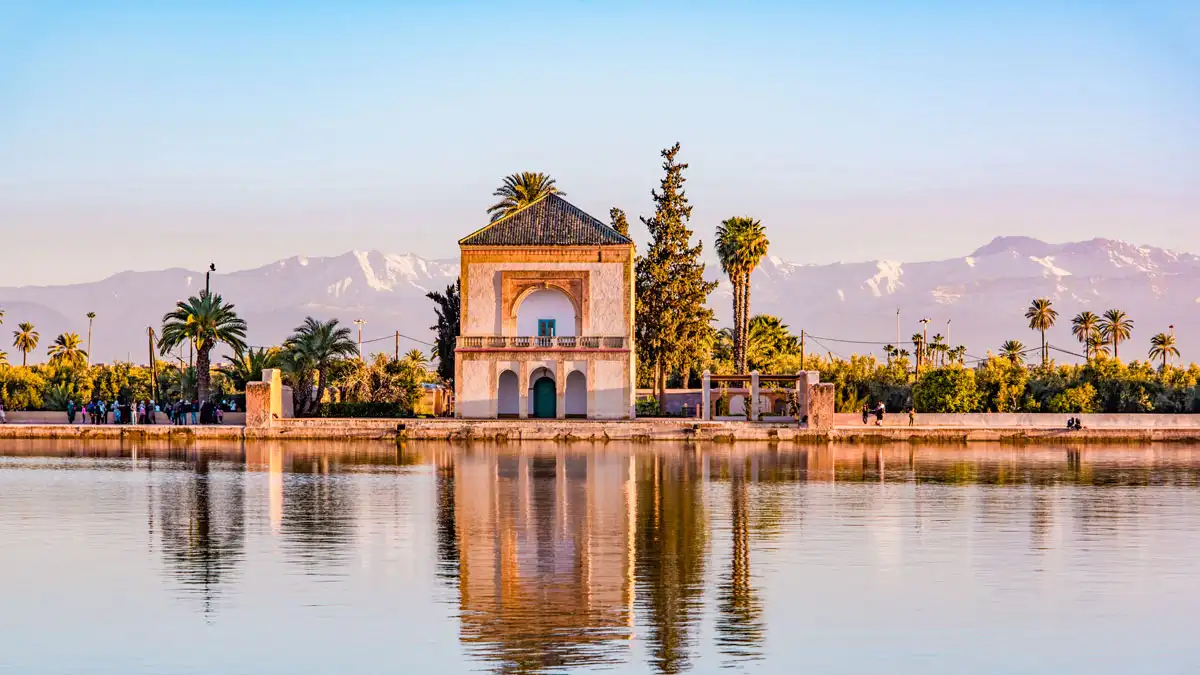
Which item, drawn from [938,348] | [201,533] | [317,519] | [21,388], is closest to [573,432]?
[317,519]

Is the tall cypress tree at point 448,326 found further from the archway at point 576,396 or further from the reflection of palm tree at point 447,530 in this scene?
the reflection of palm tree at point 447,530

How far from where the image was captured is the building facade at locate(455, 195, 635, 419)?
49531 mm

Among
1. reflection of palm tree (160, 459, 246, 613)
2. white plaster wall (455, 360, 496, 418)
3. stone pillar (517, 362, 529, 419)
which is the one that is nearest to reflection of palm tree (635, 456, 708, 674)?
reflection of palm tree (160, 459, 246, 613)

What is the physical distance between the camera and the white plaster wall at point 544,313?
51.2m

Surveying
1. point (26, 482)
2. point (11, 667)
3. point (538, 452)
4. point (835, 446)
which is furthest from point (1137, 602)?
point (835, 446)

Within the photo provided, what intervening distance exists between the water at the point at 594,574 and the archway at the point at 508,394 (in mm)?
21108

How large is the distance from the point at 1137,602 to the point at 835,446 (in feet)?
95.5

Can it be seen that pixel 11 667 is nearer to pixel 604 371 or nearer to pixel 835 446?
pixel 835 446

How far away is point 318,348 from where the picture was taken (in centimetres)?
5284

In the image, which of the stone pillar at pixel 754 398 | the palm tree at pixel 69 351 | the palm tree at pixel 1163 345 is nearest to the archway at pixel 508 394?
the stone pillar at pixel 754 398

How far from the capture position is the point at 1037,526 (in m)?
21.0

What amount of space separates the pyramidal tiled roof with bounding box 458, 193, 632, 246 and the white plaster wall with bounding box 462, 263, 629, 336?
791 mm

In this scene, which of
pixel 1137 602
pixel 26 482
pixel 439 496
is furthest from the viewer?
pixel 26 482

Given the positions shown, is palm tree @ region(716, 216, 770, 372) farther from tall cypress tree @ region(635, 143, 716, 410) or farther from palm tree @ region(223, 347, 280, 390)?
palm tree @ region(223, 347, 280, 390)
